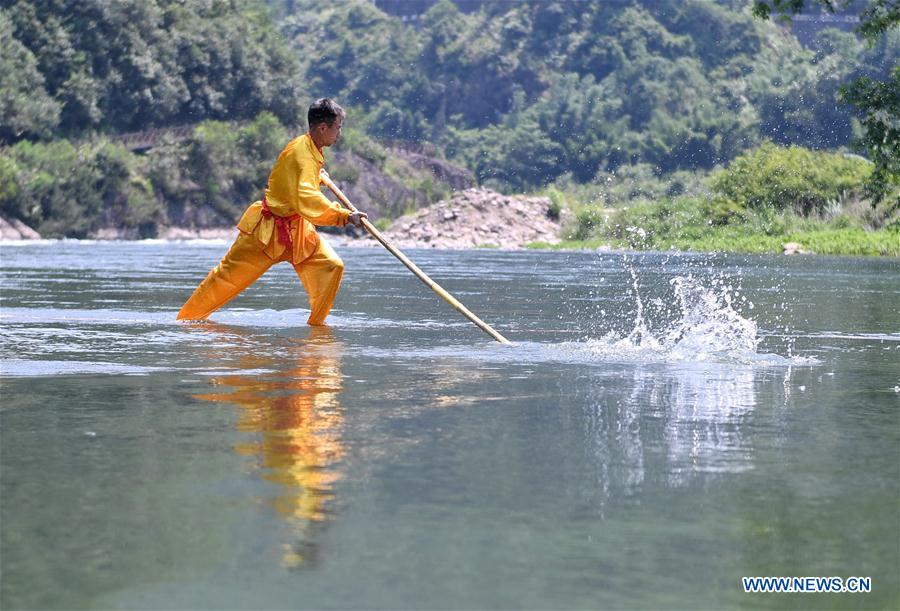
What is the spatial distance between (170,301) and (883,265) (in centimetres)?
2013

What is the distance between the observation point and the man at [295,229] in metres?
14.3

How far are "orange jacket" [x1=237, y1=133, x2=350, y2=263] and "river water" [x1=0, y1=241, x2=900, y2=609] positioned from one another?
88cm

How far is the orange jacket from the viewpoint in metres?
14.2

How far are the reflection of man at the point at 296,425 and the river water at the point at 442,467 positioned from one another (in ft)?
0.08

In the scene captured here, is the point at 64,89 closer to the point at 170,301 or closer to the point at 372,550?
the point at 170,301

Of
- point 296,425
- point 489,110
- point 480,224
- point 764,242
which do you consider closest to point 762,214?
point 764,242

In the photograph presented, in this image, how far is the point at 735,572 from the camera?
4.98 metres

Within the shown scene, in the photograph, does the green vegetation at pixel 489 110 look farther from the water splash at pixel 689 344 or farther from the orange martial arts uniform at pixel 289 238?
the orange martial arts uniform at pixel 289 238

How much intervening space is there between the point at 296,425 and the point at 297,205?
21.3 ft

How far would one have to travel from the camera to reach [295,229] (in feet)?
47.8

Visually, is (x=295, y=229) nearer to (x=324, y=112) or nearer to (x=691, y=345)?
(x=324, y=112)

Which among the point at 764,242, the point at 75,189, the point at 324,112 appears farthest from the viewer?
the point at 75,189

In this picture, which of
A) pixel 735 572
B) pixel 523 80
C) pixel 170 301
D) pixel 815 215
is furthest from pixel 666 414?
pixel 523 80

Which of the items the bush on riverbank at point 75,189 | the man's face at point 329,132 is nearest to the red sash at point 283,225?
the man's face at point 329,132
